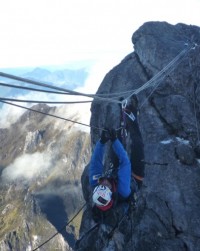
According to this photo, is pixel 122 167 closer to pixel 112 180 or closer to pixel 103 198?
pixel 112 180

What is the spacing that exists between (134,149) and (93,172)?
4104 mm

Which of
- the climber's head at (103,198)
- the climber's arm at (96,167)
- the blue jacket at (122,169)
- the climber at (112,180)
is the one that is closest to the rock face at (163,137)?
the climber at (112,180)

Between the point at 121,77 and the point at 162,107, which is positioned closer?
the point at 162,107

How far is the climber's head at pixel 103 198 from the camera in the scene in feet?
55.0

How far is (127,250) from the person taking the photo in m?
22.1

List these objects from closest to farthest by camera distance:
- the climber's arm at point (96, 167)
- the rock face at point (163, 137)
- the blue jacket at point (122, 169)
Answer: the blue jacket at point (122, 169)
the climber's arm at point (96, 167)
the rock face at point (163, 137)

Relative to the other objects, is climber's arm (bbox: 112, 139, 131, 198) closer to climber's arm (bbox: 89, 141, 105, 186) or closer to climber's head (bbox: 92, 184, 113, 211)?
climber's head (bbox: 92, 184, 113, 211)

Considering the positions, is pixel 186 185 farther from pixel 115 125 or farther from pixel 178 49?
pixel 178 49

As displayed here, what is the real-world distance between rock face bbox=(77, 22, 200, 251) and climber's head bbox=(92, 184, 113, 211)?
5845 millimetres

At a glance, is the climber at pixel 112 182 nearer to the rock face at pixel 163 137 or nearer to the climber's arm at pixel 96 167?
the climber's arm at pixel 96 167

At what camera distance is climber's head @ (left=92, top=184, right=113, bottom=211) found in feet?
55.0

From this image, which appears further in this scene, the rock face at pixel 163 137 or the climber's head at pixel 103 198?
the rock face at pixel 163 137

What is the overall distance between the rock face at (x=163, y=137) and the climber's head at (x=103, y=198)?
5.85 metres

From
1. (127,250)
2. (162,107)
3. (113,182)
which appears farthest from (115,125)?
(113,182)
